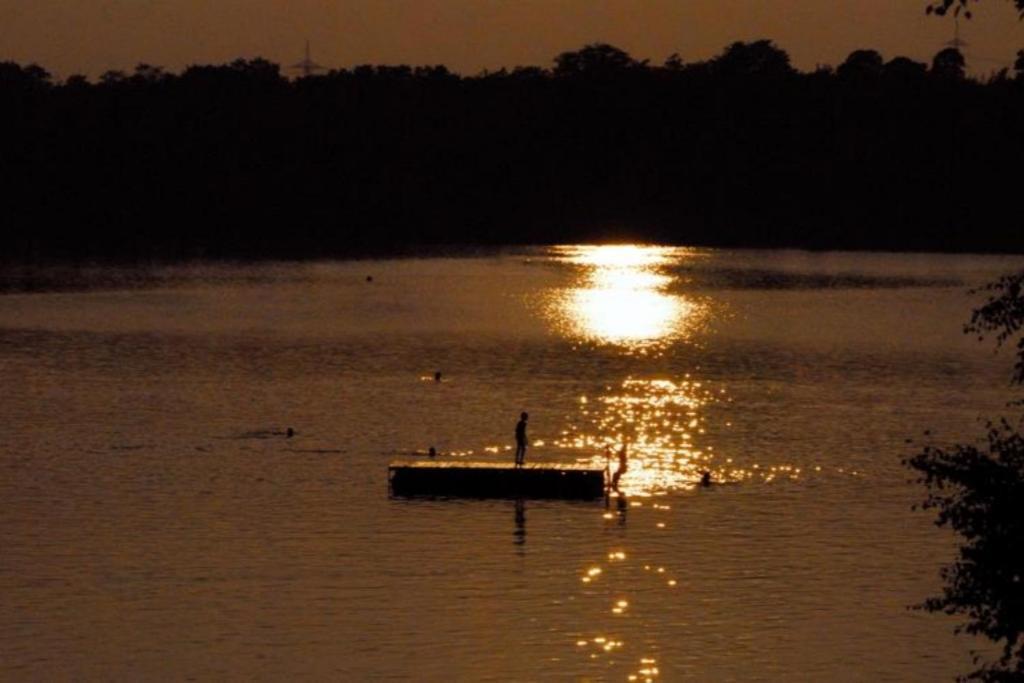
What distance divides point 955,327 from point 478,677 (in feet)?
355

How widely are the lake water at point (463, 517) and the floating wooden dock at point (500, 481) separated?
98 centimetres

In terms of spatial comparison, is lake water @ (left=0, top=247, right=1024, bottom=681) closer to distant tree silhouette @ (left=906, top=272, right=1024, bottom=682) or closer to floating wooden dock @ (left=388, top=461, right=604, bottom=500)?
floating wooden dock @ (left=388, top=461, right=604, bottom=500)

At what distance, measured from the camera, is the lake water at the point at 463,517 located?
44312 millimetres

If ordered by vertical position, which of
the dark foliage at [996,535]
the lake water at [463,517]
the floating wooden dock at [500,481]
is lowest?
the lake water at [463,517]

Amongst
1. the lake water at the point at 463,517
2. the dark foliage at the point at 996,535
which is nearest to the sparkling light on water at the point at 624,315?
the lake water at the point at 463,517

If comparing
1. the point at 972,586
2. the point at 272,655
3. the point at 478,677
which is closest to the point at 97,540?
the point at 272,655

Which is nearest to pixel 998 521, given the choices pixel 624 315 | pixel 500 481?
pixel 500 481

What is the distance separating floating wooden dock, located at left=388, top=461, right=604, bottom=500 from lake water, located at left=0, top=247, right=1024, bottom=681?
0.98m

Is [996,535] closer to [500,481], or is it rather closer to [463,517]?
[463,517]

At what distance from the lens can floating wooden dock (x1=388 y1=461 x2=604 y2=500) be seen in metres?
61.2

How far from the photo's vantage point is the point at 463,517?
2302 inches

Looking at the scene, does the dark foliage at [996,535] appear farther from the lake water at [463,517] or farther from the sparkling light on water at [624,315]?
the sparkling light on water at [624,315]

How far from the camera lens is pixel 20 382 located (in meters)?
98.0

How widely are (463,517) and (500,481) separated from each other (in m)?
3.01
